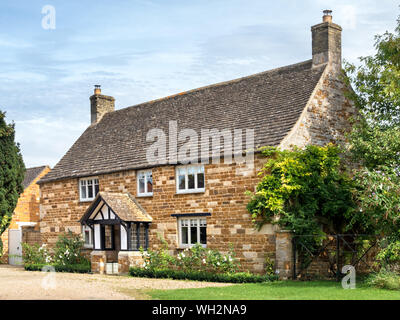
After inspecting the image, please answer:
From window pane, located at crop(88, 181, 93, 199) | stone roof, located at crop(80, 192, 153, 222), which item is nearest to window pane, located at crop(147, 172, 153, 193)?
stone roof, located at crop(80, 192, 153, 222)

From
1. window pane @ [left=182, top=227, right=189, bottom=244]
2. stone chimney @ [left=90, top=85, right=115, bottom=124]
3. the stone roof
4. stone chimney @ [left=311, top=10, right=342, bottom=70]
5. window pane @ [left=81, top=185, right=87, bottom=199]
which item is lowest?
window pane @ [left=182, top=227, right=189, bottom=244]

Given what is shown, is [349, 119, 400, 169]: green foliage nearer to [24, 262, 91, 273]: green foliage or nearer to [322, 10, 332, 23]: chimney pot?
[322, 10, 332, 23]: chimney pot

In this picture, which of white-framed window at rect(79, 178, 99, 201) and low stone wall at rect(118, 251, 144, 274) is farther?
white-framed window at rect(79, 178, 99, 201)

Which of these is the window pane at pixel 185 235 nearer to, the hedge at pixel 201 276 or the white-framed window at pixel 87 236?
the hedge at pixel 201 276

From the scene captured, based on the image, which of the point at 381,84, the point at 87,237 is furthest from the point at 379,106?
the point at 87,237

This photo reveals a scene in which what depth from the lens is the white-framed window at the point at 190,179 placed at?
22844mm

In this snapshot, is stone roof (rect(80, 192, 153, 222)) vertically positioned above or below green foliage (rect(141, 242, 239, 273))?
above

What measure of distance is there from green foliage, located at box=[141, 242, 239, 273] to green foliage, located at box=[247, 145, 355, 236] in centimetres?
207

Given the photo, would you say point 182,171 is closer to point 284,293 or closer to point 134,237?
point 134,237

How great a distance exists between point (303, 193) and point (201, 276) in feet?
16.3

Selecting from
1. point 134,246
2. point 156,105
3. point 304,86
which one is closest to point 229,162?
point 304,86

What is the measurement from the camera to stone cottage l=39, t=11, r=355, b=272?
70.1ft
